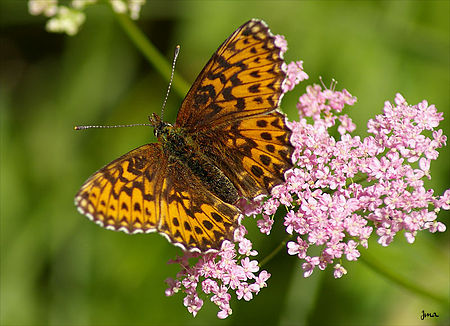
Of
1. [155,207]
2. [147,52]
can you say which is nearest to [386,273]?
[155,207]

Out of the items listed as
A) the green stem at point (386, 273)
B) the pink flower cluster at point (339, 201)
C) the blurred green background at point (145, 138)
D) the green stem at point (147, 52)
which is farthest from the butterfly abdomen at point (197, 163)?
the blurred green background at point (145, 138)

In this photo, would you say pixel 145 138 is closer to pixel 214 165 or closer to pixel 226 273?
pixel 214 165

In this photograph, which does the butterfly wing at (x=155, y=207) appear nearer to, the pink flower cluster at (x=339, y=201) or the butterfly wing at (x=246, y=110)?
the pink flower cluster at (x=339, y=201)

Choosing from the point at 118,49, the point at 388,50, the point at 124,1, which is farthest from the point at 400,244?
the point at 118,49

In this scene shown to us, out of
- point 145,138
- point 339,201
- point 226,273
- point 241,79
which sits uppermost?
point 145,138

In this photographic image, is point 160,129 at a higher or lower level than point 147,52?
lower

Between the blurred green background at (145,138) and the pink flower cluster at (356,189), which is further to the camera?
the blurred green background at (145,138)

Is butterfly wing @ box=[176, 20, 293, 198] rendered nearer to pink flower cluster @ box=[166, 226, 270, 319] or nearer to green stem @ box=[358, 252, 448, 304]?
pink flower cluster @ box=[166, 226, 270, 319]
